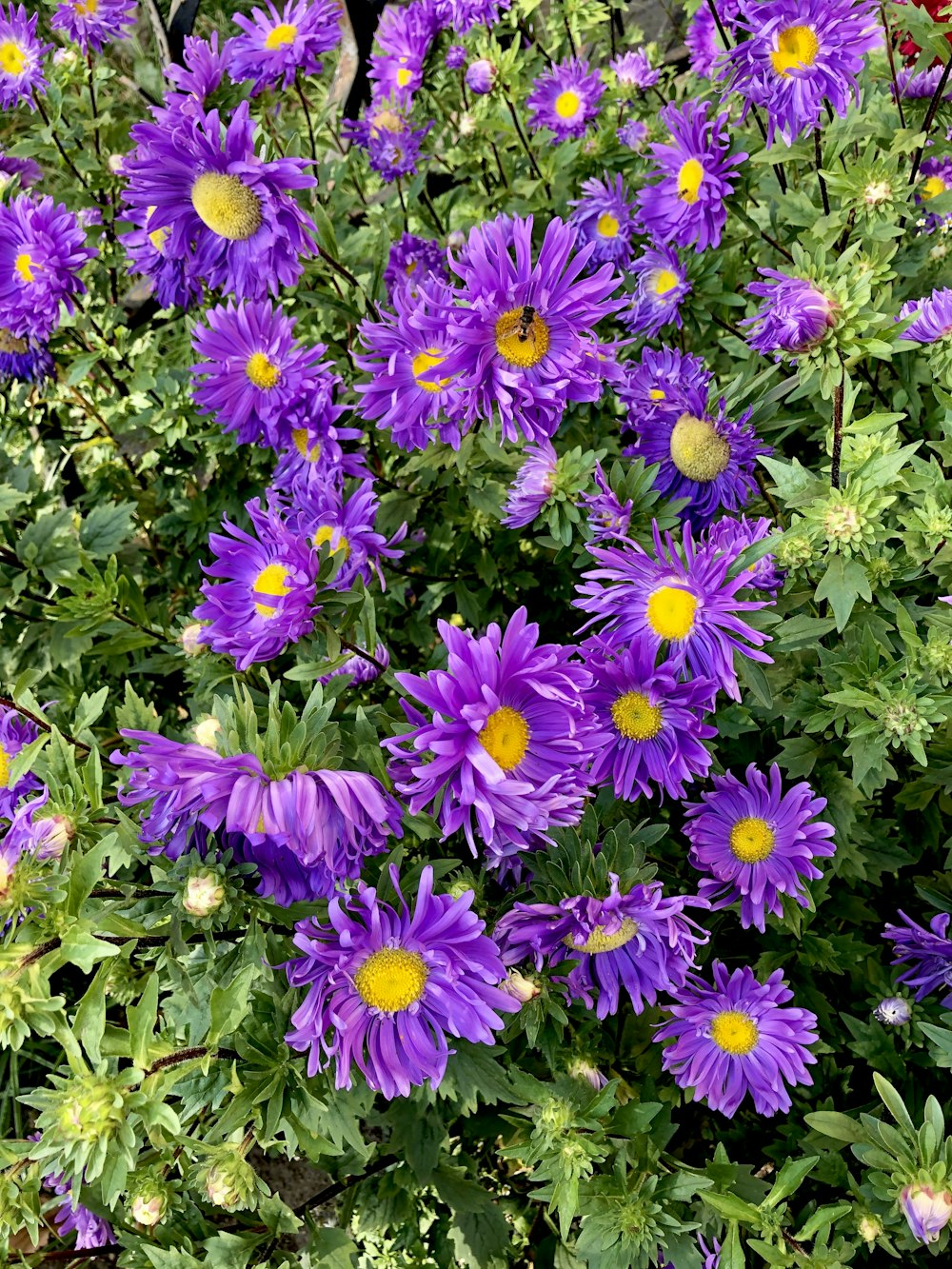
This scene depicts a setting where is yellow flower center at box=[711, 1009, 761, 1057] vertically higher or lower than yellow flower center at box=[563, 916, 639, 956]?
lower

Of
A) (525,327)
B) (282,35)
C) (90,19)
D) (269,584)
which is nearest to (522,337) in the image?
(525,327)

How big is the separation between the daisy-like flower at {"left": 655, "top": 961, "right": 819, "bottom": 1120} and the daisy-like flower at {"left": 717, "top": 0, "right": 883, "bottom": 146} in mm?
1570

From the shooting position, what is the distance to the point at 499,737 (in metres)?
1.27

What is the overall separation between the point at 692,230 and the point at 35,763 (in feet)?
5.60

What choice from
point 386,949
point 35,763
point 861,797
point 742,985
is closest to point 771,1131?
point 742,985

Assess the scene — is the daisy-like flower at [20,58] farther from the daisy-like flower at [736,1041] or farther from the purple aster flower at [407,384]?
the daisy-like flower at [736,1041]

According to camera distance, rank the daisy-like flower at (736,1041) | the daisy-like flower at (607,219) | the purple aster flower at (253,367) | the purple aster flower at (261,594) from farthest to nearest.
→ the daisy-like flower at (607,219)
the purple aster flower at (253,367)
the daisy-like flower at (736,1041)
the purple aster flower at (261,594)

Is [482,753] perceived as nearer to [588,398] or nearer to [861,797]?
[588,398]

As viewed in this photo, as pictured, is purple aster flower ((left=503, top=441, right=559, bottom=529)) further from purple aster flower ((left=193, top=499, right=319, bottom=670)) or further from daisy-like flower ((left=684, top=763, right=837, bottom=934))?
daisy-like flower ((left=684, top=763, right=837, bottom=934))

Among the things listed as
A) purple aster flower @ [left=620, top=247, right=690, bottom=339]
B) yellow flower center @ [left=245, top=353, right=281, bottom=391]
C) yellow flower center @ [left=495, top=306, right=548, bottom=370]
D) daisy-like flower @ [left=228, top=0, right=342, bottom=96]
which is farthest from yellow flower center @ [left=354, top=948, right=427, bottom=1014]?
daisy-like flower @ [left=228, top=0, right=342, bottom=96]

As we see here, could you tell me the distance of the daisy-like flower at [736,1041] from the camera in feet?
5.19

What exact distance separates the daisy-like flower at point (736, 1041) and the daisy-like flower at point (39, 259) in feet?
6.60

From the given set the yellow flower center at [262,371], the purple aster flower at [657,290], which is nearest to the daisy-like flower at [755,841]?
the purple aster flower at [657,290]

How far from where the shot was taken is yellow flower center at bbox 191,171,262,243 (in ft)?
5.77
